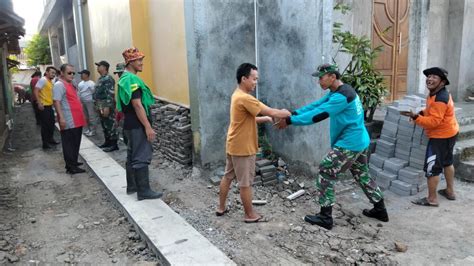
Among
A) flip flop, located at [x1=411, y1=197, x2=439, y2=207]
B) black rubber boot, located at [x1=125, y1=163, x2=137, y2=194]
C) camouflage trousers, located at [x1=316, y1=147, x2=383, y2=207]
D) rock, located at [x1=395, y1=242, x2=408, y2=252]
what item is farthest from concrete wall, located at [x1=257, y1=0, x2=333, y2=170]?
black rubber boot, located at [x1=125, y1=163, x2=137, y2=194]

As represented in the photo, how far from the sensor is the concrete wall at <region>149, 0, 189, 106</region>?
21.4 ft

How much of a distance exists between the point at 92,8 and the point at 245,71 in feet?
27.9

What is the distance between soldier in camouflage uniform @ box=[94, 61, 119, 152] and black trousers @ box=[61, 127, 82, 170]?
129cm

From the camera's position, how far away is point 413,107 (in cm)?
492

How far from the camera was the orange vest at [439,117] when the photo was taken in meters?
4.46

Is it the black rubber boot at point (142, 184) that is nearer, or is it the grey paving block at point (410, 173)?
the black rubber boot at point (142, 184)

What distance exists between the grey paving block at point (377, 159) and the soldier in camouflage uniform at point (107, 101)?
15.9 ft

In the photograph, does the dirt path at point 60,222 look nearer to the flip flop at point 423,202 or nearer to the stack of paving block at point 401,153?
the flip flop at point 423,202

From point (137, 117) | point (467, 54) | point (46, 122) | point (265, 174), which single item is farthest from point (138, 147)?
point (467, 54)

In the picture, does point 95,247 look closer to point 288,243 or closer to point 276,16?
point 288,243

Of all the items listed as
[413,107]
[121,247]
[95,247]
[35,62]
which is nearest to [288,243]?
[121,247]

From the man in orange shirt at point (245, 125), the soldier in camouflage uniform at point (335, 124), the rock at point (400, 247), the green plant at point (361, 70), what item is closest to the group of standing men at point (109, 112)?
the man in orange shirt at point (245, 125)

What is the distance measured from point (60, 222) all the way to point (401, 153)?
445 cm

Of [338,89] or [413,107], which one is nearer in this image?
[338,89]
